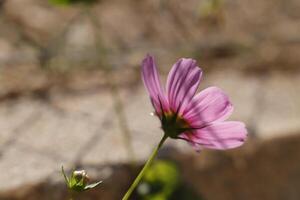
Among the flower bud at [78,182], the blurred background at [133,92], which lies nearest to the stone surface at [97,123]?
the blurred background at [133,92]

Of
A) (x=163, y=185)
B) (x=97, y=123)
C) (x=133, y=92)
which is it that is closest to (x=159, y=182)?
(x=163, y=185)

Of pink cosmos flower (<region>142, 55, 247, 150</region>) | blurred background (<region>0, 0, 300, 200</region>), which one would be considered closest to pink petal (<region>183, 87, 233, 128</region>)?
pink cosmos flower (<region>142, 55, 247, 150</region>)

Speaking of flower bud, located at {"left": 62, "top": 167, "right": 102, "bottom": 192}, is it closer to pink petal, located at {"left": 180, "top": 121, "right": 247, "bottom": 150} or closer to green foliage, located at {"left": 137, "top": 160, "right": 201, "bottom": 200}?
pink petal, located at {"left": 180, "top": 121, "right": 247, "bottom": 150}

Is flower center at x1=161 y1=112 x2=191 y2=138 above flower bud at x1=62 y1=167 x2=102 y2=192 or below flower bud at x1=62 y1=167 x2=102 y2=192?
above

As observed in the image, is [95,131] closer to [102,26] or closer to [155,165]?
[155,165]

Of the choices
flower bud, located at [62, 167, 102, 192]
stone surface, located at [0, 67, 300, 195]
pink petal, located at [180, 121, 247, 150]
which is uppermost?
pink petal, located at [180, 121, 247, 150]

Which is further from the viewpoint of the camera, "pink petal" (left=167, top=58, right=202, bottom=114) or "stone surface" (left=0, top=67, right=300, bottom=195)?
"stone surface" (left=0, top=67, right=300, bottom=195)

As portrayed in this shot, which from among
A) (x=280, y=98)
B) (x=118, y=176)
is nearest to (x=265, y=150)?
(x=280, y=98)

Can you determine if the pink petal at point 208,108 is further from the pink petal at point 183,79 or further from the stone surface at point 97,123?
the stone surface at point 97,123
